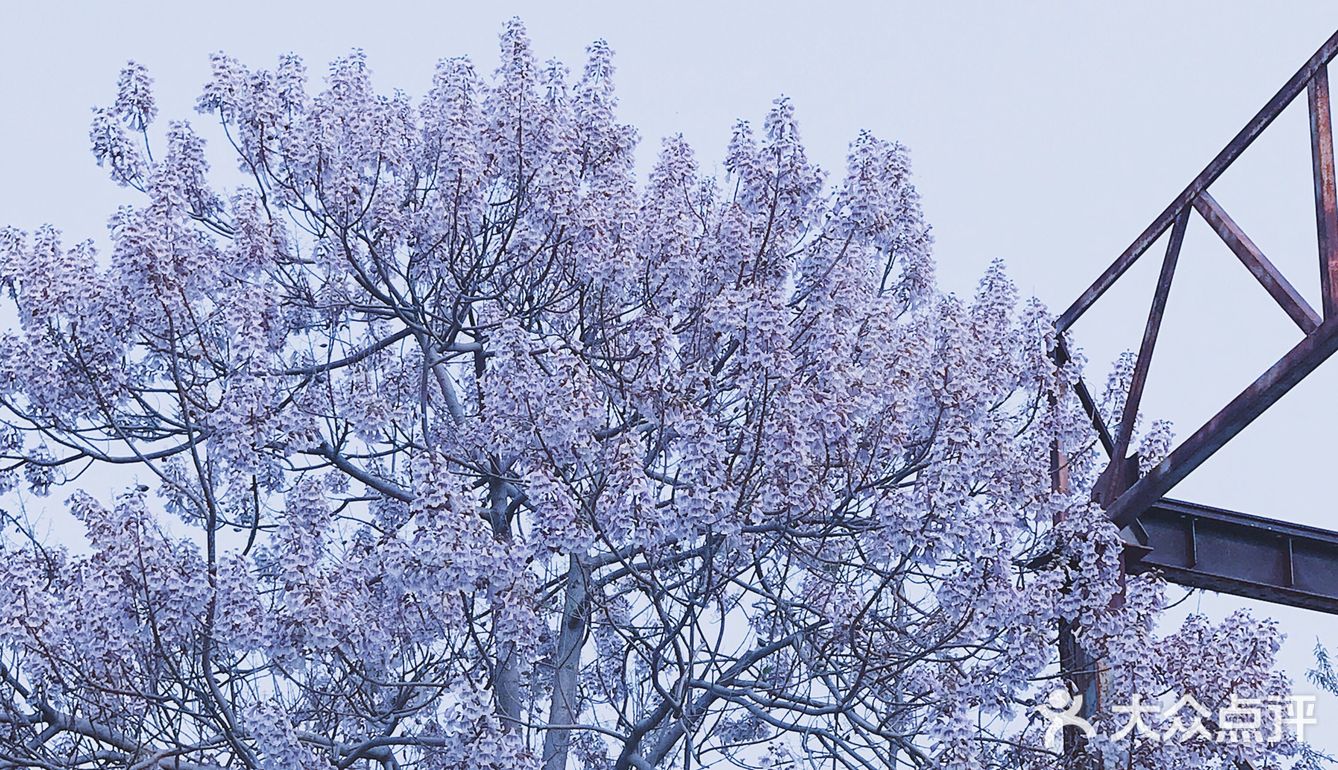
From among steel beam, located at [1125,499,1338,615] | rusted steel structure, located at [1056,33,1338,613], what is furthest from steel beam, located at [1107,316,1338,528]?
steel beam, located at [1125,499,1338,615]

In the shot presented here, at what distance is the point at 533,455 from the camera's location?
1209 centimetres

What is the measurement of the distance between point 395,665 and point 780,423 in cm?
300

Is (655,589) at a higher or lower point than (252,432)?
lower

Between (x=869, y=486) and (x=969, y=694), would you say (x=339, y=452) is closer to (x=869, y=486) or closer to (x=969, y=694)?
(x=869, y=486)

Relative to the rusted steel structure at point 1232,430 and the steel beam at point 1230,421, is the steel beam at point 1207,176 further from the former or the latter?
the steel beam at point 1230,421

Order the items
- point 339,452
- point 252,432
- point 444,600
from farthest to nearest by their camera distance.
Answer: point 339,452, point 252,432, point 444,600

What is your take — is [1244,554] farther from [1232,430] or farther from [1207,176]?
[1207,176]

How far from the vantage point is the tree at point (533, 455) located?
11.1 m

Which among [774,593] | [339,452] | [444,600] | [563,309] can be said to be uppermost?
[563,309]

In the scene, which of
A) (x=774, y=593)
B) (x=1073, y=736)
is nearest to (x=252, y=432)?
(x=774, y=593)

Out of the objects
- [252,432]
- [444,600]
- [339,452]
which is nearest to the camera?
[444,600]

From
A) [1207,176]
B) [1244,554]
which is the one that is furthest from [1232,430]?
[1244,554]

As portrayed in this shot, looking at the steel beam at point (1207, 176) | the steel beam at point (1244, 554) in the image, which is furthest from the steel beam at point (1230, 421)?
the steel beam at point (1207, 176)

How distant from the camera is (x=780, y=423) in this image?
11.5 metres
